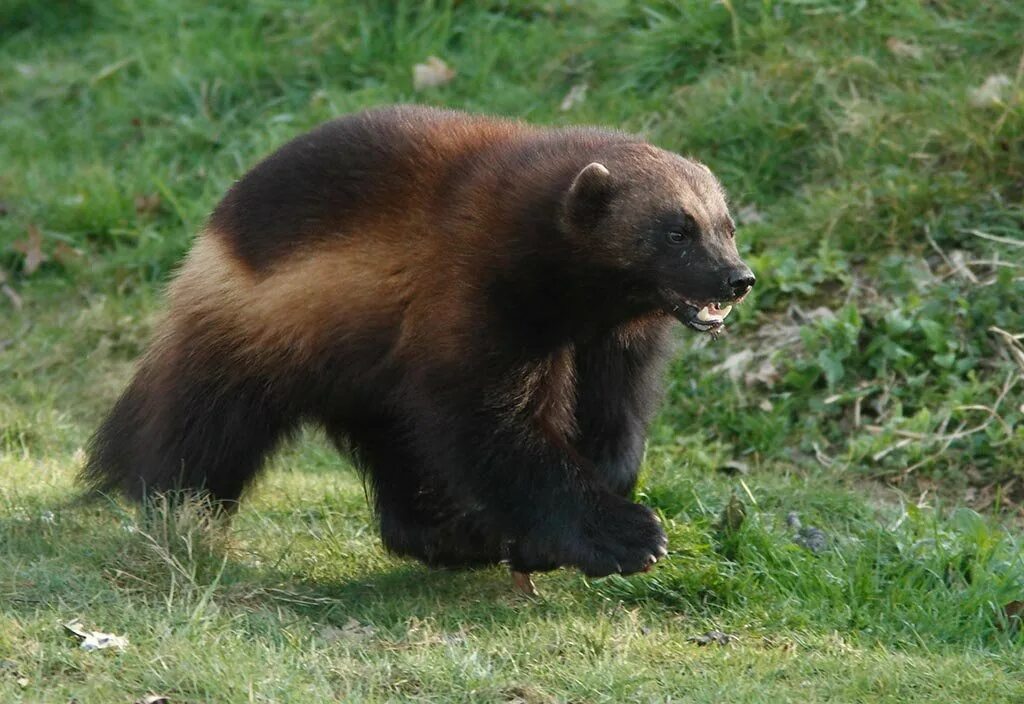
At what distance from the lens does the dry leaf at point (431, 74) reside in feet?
30.0

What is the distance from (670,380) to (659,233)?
8.06 feet

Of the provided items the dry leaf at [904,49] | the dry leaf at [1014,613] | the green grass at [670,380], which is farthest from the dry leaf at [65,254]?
the dry leaf at [1014,613]

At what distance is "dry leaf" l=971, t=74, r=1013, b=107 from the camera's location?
759cm

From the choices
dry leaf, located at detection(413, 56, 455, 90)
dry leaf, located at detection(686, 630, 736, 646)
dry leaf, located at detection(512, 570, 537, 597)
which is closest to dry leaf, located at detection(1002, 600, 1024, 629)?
dry leaf, located at detection(686, 630, 736, 646)

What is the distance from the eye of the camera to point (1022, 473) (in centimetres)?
642

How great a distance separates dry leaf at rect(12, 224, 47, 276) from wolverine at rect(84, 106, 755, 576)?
10.5ft

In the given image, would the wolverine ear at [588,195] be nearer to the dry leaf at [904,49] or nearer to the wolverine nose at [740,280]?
the wolverine nose at [740,280]

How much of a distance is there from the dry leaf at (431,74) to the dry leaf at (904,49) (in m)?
2.54

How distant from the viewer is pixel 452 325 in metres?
4.88

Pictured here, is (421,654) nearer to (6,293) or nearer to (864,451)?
(864,451)

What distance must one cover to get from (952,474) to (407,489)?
2.42 meters

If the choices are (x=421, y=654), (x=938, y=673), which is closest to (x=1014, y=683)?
(x=938, y=673)

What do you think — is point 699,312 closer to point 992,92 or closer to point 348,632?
point 348,632

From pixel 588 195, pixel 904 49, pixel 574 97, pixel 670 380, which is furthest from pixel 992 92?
pixel 588 195
